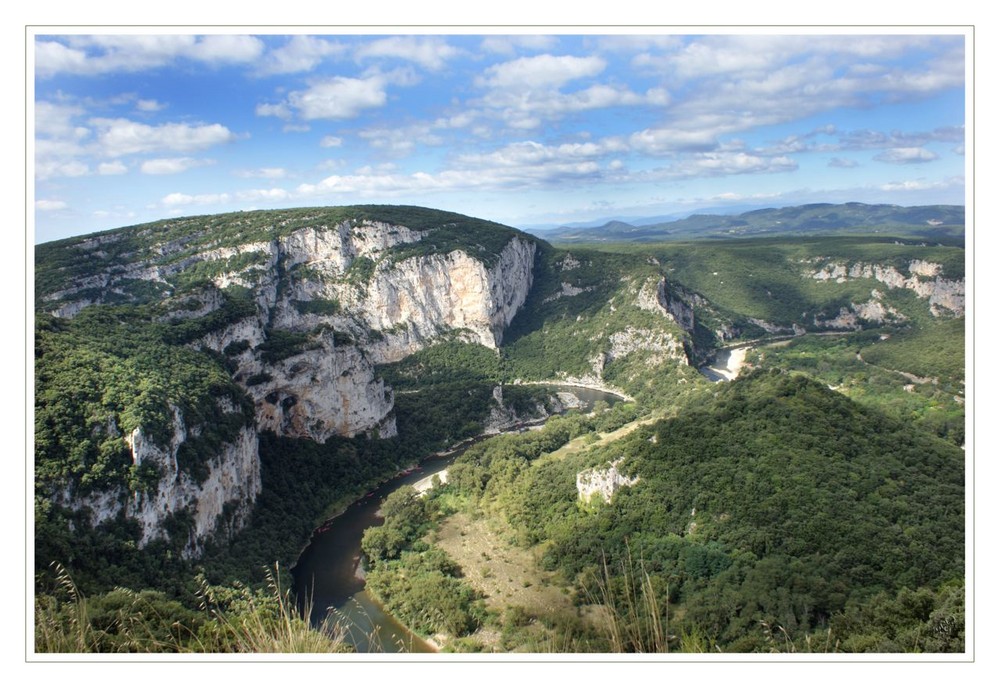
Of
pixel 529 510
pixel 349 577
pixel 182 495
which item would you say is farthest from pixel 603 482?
pixel 182 495

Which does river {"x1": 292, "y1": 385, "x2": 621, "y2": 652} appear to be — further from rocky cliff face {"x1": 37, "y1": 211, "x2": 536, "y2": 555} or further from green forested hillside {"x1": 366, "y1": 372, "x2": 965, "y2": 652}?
rocky cliff face {"x1": 37, "y1": 211, "x2": 536, "y2": 555}

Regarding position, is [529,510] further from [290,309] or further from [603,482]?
[290,309]

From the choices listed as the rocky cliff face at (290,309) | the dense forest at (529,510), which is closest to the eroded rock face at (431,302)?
the rocky cliff face at (290,309)

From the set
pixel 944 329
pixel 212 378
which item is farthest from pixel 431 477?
pixel 944 329

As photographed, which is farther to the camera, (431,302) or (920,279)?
(920,279)

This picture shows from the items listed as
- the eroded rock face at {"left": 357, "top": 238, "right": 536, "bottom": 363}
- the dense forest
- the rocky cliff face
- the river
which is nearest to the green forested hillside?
the dense forest

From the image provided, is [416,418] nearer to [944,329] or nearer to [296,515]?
[296,515]
